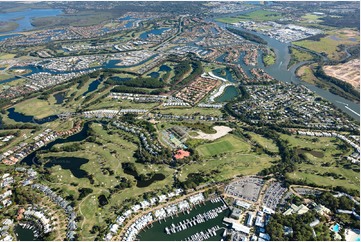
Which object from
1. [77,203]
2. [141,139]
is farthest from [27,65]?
[77,203]

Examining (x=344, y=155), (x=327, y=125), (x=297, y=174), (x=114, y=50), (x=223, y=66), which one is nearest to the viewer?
(x=297, y=174)

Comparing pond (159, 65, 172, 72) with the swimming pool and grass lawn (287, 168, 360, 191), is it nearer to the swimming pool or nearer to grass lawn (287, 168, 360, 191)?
grass lawn (287, 168, 360, 191)

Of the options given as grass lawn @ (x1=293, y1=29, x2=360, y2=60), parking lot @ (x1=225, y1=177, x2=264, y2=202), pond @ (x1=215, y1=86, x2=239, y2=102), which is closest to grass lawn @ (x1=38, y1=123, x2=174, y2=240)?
parking lot @ (x1=225, y1=177, x2=264, y2=202)

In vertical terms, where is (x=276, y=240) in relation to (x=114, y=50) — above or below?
below

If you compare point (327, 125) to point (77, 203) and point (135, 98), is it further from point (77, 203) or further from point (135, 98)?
point (77, 203)

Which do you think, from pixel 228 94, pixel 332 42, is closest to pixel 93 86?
pixel 228 94

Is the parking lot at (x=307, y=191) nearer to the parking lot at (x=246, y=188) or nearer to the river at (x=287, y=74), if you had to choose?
the parking lot at (x=246, y=188)

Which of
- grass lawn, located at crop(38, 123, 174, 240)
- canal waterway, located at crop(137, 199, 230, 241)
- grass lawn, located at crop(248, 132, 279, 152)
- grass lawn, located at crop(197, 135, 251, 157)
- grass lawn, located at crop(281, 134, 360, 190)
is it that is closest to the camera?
canal waterway, located at crop(137, 199, 230, 241)
